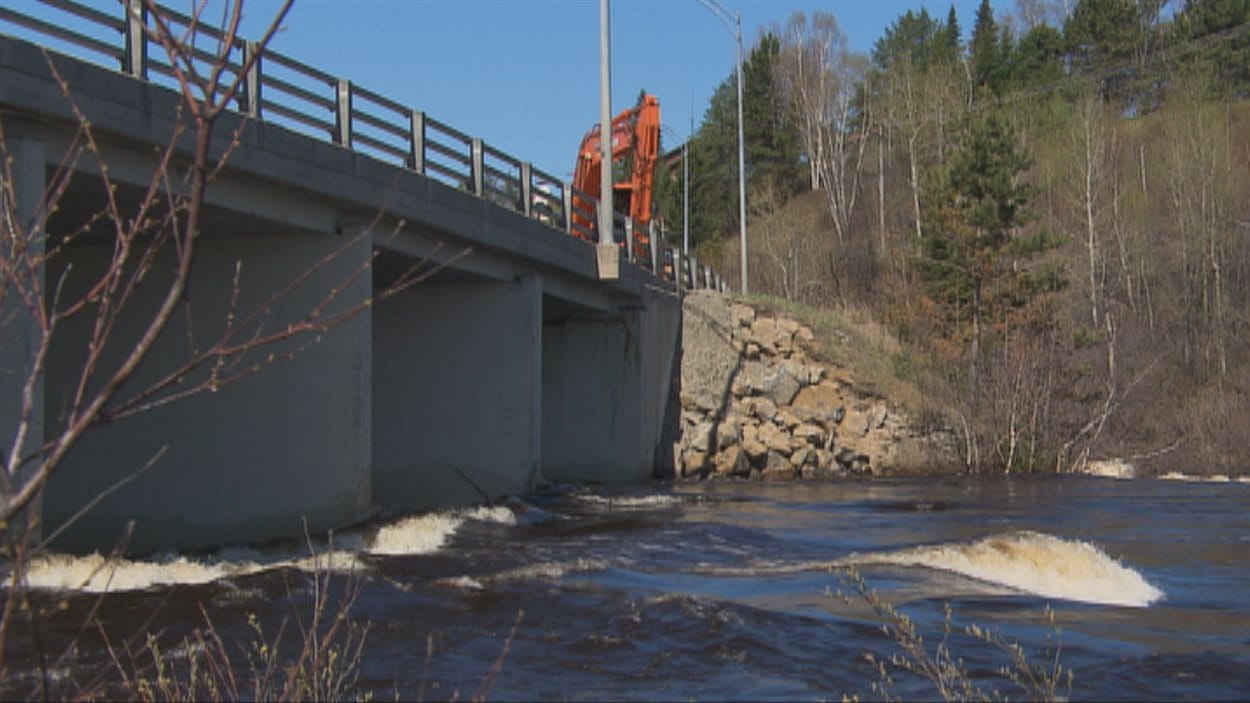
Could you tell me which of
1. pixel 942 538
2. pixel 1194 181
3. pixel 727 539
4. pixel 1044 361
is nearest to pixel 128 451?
pixel 727 539

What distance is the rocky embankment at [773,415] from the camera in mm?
31891

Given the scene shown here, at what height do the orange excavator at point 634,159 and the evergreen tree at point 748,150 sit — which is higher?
the evergreen tree at point 748,150

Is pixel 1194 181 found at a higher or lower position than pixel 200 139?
higher

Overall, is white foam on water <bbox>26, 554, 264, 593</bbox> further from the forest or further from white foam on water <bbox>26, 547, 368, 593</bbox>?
the forest

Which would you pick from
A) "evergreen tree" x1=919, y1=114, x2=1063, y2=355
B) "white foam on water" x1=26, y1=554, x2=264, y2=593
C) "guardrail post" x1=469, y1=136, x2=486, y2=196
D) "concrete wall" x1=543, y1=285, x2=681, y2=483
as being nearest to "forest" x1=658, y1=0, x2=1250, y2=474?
"evergreen tree" x1=919, y1=114, x2=1063, y2=355

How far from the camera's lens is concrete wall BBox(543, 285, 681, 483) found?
97.2 ft

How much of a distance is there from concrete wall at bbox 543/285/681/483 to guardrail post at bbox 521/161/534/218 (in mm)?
5812

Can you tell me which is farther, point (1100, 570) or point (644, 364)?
point (644, 364)

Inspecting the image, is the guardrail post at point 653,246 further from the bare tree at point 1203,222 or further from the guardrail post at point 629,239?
the bare tree at point 1203,222

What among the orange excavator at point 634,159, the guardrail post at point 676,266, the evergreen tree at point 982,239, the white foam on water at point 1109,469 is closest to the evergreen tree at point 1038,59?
the evergreen tree at point 982,239

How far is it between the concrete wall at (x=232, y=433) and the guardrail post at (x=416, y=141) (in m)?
2.43

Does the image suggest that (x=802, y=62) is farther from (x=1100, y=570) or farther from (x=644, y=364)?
(x=1100, y=570)

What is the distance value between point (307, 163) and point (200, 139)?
47.3 feet

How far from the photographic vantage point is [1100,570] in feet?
47.8
